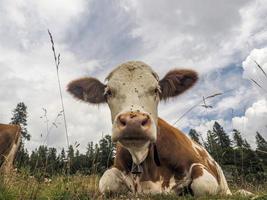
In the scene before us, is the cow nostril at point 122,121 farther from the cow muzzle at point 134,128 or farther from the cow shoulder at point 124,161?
the cow shoulder at point 124,161

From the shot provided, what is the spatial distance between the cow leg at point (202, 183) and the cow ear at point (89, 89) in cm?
262

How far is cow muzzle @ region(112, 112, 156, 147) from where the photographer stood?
4.45 m

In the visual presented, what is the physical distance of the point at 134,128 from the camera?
14.6 ft

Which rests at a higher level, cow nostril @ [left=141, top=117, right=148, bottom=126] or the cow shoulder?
cow nostril @ [left=141, top=117, right=148, bottom=126]

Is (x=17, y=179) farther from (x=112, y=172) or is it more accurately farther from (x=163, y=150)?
(x=163, y=150)

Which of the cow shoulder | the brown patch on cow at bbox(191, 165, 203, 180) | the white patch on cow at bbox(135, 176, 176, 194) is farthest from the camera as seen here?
the cow shoulder

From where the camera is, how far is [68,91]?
7199 millimetres

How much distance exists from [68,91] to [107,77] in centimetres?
116

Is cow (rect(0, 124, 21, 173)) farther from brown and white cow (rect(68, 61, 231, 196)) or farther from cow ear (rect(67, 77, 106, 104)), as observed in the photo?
brown and white cow (rect(68, 61, 231, 196))

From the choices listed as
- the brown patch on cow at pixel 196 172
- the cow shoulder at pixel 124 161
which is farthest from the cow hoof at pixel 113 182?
the brown patch on cow at pixel 196 172

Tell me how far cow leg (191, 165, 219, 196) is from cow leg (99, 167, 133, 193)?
1166 mm

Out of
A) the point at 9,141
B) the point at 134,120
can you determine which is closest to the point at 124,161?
the point at 134,120

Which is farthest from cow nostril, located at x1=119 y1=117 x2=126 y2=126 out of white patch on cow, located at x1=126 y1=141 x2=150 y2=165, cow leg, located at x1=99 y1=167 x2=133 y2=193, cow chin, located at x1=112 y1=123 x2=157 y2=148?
cow leg, located at x1=99 y1=167 x2=133 y2=193

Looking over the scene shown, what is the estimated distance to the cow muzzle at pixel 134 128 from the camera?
14.6ft
